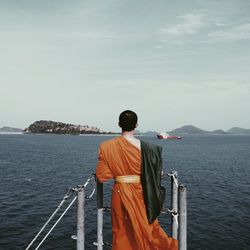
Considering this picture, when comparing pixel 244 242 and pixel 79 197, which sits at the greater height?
pixel 79 197

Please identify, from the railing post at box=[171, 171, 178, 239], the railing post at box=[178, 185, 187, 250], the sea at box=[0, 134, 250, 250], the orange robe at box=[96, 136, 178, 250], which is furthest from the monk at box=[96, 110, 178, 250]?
the sea at box=[0, 134, 250, 250]

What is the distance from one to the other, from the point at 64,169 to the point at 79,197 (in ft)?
203

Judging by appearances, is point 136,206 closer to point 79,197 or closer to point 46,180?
point 79,197

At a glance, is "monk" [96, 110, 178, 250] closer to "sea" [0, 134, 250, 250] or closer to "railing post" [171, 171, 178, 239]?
"railing post" [171, 171, 178, 239]

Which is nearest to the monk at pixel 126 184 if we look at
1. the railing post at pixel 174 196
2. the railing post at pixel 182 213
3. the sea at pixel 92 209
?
the railing post at pixel 182 213

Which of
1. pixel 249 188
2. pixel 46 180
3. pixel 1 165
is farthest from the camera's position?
pixel 1 165

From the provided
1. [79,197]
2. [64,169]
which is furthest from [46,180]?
[79,197]

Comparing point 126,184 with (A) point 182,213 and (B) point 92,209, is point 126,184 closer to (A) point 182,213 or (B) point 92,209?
(A) point 182,213

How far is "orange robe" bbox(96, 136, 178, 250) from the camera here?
5.75 meters

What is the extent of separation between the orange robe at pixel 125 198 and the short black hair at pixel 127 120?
0.23 metres

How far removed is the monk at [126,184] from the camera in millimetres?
5750

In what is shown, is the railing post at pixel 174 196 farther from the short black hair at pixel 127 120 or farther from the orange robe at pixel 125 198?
the short black hair at pixel 127 120

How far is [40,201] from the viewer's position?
1486 inches

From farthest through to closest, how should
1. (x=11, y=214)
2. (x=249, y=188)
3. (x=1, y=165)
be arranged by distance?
(x=1, y=165)
(x=249, y=188)
(x=11, y=214)
